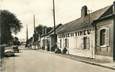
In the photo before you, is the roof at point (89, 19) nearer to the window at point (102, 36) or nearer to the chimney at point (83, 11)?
the window at point (102, 36)

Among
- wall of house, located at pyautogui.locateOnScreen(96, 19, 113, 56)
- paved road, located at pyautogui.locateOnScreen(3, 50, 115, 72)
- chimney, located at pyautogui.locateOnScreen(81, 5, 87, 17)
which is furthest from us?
chimney, located at pyautogui.locateOnScreen(81, 5, 87, 17)

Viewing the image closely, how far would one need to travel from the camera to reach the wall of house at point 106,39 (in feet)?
94.5

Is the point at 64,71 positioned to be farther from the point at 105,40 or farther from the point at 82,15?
the point at 82,15

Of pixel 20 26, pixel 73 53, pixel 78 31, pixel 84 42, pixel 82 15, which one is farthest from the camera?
pixel 20 26

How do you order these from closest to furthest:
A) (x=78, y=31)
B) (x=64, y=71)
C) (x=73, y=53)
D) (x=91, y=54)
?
(x=64, y=71), (x=91, y=54), (x=78, y=31), (x=73, y=53)

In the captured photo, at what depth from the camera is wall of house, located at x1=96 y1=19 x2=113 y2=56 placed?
28.8m

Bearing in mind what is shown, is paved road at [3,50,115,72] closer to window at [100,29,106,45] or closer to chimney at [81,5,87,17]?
window at [100,29,106,45]

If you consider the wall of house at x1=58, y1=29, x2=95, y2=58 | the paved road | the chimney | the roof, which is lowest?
the paved road

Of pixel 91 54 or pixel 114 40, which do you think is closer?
pixel 114 40

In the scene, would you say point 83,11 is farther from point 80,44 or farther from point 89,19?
point 80,44

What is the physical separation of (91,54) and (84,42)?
4.42 m

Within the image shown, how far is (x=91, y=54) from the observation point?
35031 millimetres

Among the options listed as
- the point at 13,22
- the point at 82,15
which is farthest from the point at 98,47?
the point at 13,22

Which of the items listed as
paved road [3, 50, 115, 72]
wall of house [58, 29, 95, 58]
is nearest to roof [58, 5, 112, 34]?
wall of house [58, 29, 95, 58]
